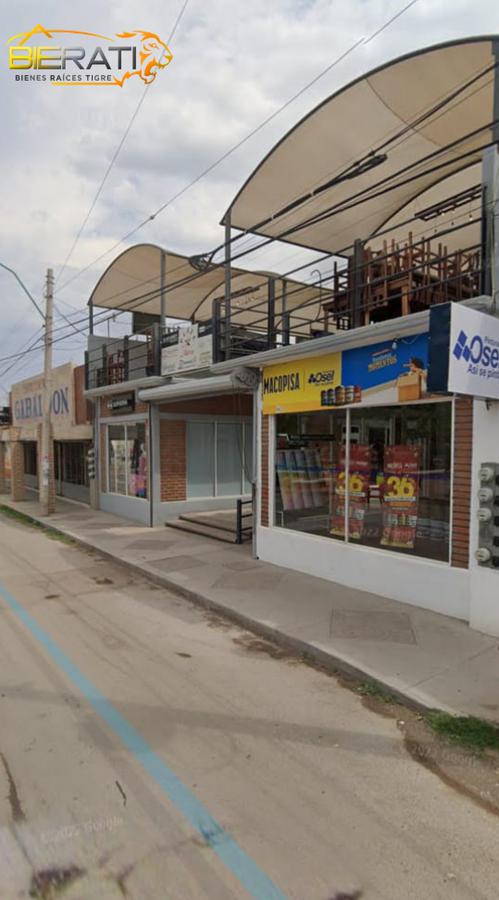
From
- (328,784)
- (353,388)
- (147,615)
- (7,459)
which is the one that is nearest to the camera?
(328,784)

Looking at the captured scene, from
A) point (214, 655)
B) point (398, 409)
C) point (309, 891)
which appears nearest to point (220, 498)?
point (398, 409)

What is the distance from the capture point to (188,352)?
11.4 metres

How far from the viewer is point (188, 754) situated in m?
3.57

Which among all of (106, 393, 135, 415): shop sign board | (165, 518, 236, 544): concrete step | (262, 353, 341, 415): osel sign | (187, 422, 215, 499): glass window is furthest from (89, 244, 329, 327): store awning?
(165, 518, 236, 544): concrete step

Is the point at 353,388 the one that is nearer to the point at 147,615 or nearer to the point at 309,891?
the point at 147,615

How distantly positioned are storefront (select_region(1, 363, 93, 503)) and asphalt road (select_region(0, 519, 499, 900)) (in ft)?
41.5

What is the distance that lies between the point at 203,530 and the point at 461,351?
827 cm

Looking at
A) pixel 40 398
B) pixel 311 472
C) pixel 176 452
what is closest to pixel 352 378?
pixel 311 472

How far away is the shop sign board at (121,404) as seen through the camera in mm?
13927

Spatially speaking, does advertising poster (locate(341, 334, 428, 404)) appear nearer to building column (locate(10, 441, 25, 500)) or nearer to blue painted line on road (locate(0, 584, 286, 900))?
blue painted line on road (locate(0, 584, 286, 900))

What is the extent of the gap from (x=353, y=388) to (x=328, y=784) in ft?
16.8

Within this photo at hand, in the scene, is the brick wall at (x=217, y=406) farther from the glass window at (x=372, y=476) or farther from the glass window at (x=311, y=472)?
the glass window at (x=372, y=476)

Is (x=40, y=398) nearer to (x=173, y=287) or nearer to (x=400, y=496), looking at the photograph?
(x=173, y=287)

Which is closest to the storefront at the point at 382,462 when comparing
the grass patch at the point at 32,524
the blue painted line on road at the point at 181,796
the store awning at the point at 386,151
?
the store awning at the point at 386,151
